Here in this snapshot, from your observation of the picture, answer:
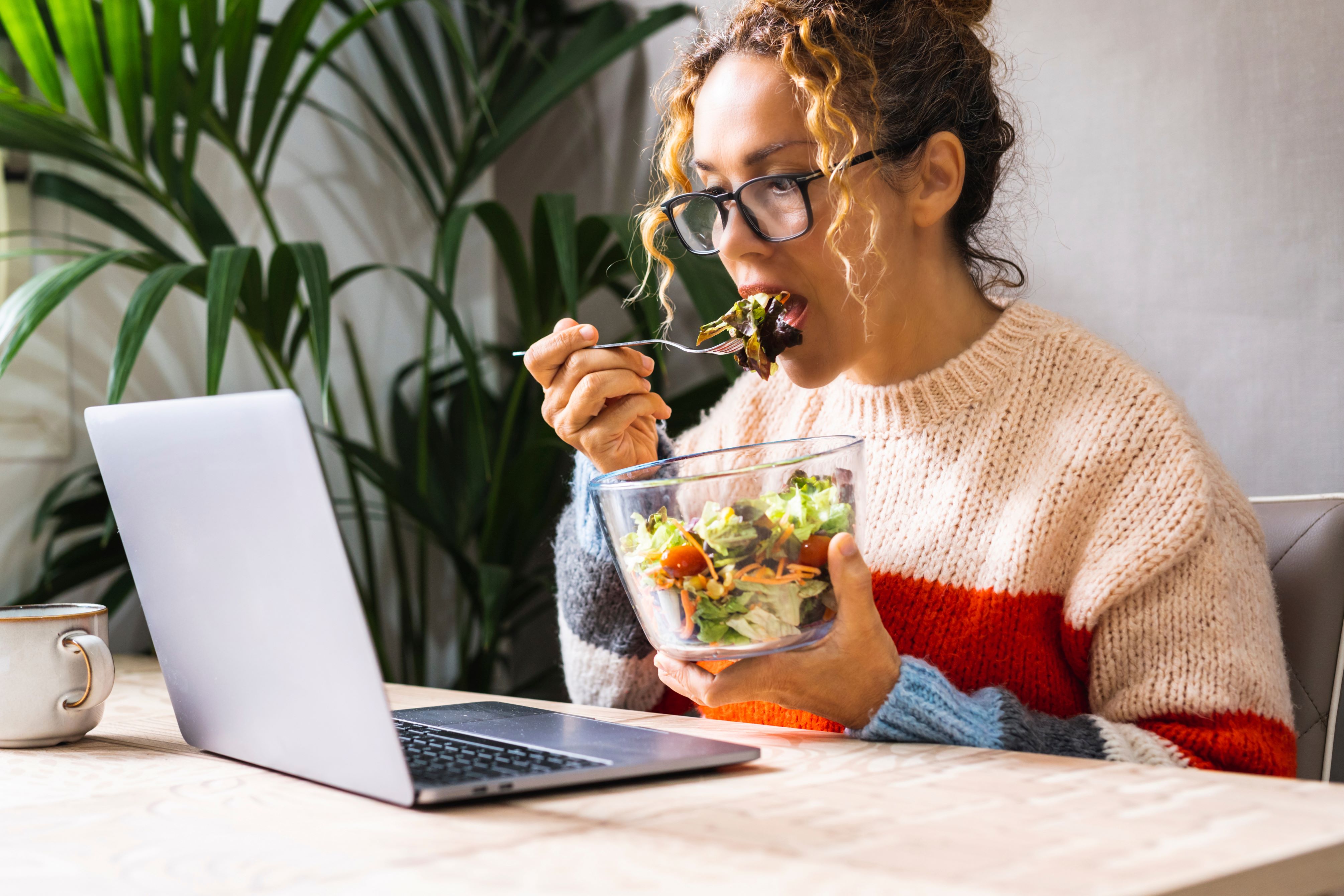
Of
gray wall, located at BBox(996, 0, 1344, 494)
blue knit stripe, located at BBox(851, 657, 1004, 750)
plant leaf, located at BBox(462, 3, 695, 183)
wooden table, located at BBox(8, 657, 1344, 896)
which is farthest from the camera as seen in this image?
plant leaf, located at BBox(462, 3, 695, 183)

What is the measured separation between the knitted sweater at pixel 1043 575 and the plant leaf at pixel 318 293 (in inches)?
16.6

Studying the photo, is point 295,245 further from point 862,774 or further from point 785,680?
point 862,774

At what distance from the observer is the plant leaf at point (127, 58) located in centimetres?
155

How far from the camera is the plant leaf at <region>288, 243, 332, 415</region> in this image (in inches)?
55.6

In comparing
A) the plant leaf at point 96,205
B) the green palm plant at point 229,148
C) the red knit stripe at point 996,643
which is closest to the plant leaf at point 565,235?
the green palm plant at point 229,148

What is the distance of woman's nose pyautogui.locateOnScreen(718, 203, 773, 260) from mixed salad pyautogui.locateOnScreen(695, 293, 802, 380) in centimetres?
5

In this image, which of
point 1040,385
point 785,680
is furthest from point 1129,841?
point 1040,385

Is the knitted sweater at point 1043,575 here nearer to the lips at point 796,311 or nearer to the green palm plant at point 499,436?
the lips at point 796,311

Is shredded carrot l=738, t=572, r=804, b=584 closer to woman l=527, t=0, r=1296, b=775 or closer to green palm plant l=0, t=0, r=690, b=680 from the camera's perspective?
woman l=527, t=0, r=1296, b=775

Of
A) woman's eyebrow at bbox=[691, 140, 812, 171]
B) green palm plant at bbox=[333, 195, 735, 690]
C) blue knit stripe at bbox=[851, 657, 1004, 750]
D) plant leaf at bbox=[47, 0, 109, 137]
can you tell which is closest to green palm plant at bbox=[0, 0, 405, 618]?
plant leaf at bbox=[47, 0, 109, 137]

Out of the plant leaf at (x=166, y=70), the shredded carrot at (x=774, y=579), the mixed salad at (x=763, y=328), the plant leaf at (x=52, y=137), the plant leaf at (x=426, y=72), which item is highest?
the plant leaf at (x=426, y=72)

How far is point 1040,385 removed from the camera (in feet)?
3.64

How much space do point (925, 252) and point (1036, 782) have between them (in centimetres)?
67

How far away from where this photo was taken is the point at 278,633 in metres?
0.66
